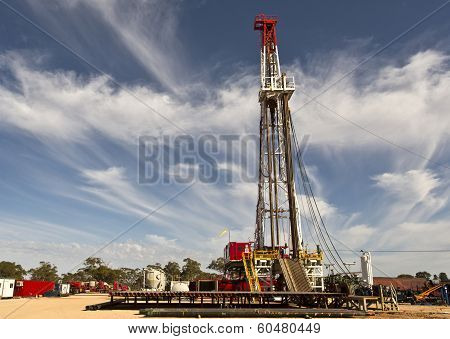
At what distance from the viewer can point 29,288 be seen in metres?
40.5

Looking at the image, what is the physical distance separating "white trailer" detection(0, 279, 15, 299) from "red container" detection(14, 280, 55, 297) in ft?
14.3

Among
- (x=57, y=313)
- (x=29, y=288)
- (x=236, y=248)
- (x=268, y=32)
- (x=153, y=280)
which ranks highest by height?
(x=268, y=32)

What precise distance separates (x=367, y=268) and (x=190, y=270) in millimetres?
82145

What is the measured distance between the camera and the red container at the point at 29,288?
A: 38.9 meters

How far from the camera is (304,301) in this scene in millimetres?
19234

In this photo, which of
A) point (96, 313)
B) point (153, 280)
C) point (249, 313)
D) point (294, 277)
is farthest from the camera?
point (153, 280)

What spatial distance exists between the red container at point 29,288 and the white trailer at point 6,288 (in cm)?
436

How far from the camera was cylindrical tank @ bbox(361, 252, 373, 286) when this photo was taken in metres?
26.0

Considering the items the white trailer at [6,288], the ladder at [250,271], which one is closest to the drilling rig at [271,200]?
the ladder at [250,271]

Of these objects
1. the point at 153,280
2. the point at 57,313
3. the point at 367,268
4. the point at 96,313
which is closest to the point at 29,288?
the point at 153,280

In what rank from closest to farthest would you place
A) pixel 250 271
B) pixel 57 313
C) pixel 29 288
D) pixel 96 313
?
pixel 96 313 → pixel 57 313 → pixel 250 271 → pixel 29 288

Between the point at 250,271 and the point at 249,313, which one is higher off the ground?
the point at 250,271

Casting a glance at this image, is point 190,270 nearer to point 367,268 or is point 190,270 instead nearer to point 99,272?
point 99,272

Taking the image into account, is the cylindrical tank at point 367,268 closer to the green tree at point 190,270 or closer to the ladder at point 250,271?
the ladder at point 250,271
